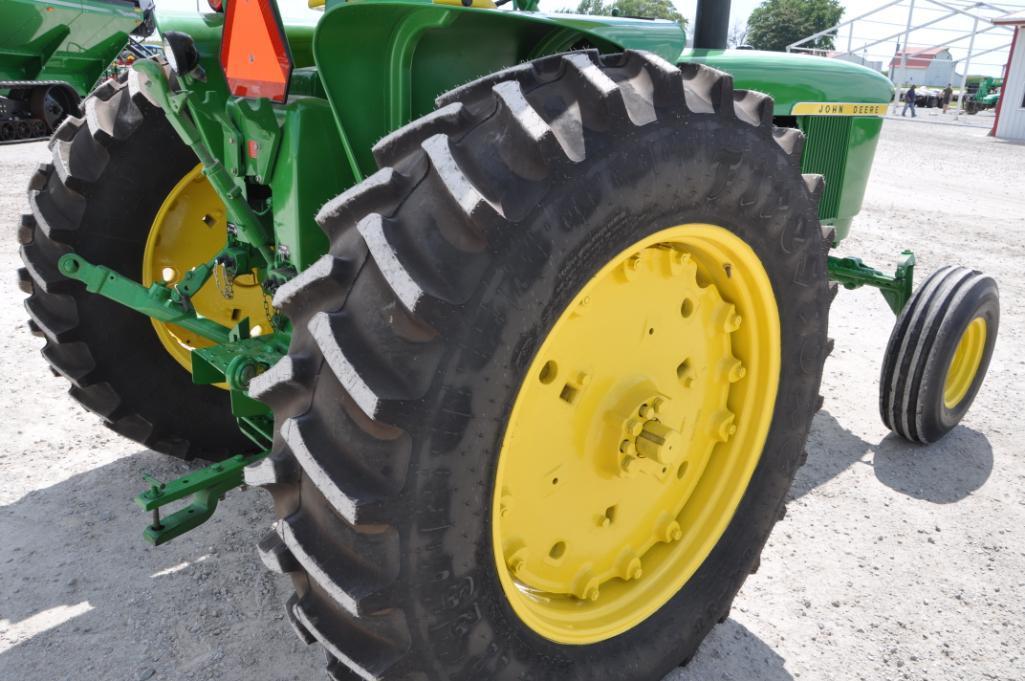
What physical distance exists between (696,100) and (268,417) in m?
1.40

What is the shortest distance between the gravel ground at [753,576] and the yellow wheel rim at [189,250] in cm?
56

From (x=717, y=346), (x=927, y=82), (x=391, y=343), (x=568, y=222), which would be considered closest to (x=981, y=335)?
(x=717, y=346)

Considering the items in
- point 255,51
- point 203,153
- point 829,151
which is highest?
point 255,51

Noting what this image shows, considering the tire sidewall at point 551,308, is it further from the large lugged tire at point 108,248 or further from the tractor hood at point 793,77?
the large lugged tire at point 108,248

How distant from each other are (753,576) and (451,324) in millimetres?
1718

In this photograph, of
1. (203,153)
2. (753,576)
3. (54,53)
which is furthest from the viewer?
(54,53)

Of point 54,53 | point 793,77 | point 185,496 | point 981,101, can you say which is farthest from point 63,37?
point 981,101

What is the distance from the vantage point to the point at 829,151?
11.6ft

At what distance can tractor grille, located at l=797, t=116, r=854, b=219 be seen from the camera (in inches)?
133

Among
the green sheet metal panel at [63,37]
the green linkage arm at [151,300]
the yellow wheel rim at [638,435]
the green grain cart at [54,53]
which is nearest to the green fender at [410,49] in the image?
the yellow wheel rim at [638,435]

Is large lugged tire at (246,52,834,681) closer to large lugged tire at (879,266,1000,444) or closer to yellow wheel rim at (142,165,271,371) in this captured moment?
yellow wheel rim at (142,165,271,371)

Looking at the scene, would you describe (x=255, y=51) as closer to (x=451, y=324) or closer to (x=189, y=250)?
(x=451, y=324)

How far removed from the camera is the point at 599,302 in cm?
180

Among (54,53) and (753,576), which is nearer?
(753,576)
